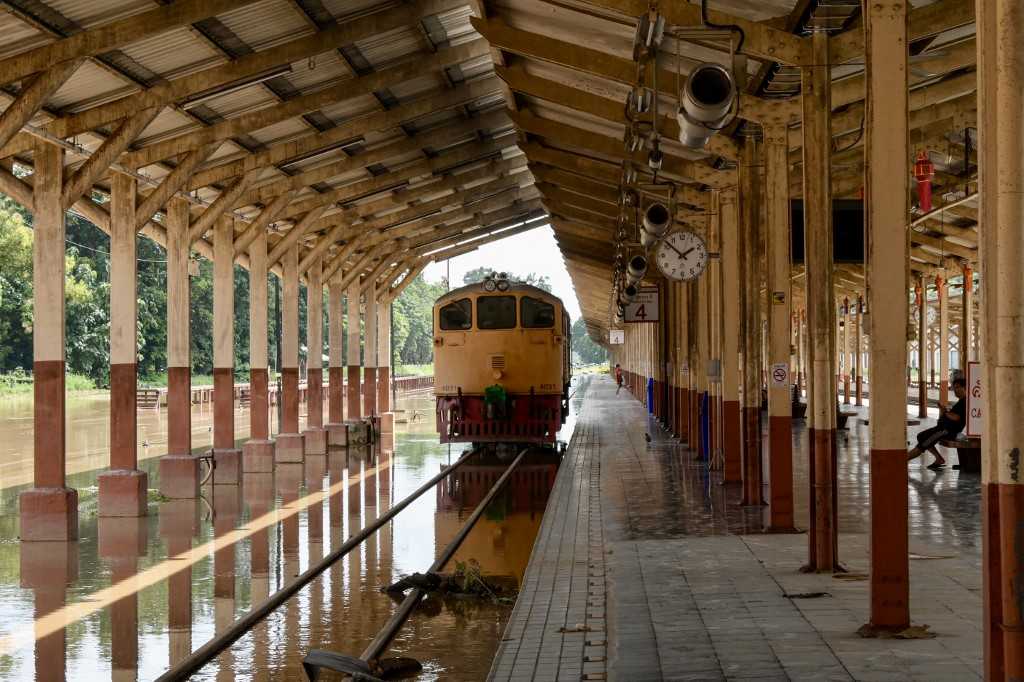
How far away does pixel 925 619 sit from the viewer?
292 inches

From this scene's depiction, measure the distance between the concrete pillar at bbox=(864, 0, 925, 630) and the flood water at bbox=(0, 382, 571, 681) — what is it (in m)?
2.57

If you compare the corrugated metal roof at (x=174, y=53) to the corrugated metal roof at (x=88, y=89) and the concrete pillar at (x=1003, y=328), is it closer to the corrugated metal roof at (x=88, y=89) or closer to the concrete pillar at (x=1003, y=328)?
the corrugated metal roof at (x=88, y=89)

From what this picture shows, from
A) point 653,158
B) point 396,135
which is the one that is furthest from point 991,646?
point 396,135

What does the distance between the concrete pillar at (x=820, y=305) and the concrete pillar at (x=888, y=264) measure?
71.5 inches

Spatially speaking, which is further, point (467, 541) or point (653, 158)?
point (467, 541)

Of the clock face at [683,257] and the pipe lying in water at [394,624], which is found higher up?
the clock face at [683,257]

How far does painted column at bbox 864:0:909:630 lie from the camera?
24.0 feet

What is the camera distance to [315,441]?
26.0m

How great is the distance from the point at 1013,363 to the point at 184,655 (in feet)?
17.7

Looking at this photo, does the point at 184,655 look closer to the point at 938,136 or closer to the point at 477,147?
the point at 938,136

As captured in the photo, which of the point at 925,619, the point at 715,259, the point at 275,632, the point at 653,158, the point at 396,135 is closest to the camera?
the point at 925,619

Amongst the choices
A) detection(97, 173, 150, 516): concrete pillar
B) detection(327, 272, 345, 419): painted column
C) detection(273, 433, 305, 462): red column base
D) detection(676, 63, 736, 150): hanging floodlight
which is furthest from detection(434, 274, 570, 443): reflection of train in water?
detection(676, 63, 736, 150): hanging floodlight

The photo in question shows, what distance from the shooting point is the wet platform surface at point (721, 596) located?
649 centimetres

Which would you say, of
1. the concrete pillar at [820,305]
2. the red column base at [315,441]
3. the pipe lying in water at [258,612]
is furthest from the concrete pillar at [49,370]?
the red column base at [315,441]
